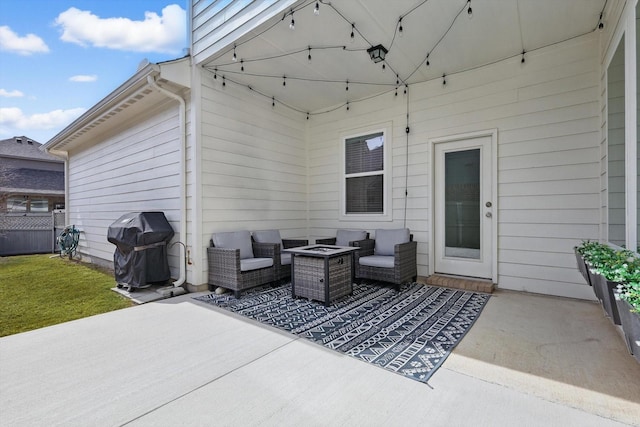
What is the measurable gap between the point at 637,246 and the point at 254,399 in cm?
294

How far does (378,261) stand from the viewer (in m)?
4.08

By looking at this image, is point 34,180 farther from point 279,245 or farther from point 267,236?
point 279,245

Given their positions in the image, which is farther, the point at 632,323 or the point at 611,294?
the point at 611,294

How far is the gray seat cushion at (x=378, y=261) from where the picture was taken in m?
3.97

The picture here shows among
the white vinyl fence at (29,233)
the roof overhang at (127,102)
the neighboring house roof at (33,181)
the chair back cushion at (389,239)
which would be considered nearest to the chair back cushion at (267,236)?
the chair back cushion at (389,239)

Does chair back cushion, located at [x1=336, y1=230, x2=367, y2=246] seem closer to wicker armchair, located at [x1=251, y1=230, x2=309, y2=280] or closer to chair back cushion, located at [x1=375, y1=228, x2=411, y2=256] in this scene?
chair back cushion, located at [x1=375, y1=228, x2=411, y2=256]

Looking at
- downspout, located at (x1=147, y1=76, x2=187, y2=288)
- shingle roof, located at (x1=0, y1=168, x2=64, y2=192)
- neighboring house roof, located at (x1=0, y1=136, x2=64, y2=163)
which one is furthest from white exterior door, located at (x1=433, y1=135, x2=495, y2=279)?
neighboring house roof, located at (x1=0, y1=136, x2=64, y2=163)

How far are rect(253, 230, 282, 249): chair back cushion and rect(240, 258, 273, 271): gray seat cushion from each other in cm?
51

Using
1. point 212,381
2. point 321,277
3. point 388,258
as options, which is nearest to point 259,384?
point 212,381

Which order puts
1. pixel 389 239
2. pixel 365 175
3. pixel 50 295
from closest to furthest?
pixel 50 295, pixel 389 239, pixel 365 175

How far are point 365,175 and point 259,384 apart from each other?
4061 mm

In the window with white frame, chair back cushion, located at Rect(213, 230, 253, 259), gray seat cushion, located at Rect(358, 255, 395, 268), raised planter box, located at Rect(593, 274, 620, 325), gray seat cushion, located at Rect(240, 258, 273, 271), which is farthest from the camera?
the window with white frame

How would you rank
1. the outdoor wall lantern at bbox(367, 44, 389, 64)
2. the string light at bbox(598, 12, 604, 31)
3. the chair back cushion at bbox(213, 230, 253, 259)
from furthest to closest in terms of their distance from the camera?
1. the chair back cushion at bbox(213, 230, 253, 259)
2. the outdoor wall lantern at bbox(367, 44, 389, 64)
3. the string light at bbox(598, 12, 604, 31)

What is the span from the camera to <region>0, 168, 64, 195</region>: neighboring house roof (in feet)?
34.0
